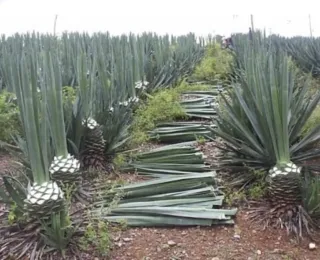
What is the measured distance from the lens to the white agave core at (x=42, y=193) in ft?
9.78

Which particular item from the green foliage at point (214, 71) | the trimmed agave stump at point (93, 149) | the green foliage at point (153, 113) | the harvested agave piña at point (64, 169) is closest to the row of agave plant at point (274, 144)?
the trimmed agave stump at point (93, 149)

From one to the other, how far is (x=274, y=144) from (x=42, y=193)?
1659 mm

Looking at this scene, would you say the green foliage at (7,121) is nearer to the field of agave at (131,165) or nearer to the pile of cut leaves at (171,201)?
the field of agave at (131,165)

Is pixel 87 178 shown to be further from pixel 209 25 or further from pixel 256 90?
pixel 209 25

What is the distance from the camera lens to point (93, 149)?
4.38 m

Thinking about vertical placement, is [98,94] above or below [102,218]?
above

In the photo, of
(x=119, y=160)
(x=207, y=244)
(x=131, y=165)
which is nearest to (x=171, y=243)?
(x=207, y=244)

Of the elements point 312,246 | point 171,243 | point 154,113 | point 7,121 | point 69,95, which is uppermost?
point 69,95

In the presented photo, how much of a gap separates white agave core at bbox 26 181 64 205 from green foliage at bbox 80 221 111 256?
0.29m

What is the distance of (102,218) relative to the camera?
10.8 feet

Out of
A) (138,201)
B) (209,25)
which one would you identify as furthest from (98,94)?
(209,25)

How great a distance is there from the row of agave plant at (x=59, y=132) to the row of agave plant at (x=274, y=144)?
111cm

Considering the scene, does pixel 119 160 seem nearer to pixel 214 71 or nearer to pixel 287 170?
pixel 287 170

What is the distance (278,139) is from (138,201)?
43.4 inches
